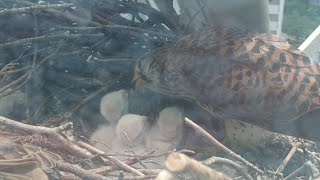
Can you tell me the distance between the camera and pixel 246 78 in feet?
7.41

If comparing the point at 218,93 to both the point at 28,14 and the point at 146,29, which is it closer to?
the point at 146,29

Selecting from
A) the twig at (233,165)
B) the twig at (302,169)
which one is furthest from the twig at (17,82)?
the twig at (302,169)

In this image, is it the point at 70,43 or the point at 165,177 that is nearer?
the point at 165,177

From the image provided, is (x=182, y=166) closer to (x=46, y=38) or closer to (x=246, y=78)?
(x=246, y=78)

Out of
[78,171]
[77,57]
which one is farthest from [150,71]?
[78,171]

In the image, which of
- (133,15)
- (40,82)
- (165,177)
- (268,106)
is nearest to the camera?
(165,177)

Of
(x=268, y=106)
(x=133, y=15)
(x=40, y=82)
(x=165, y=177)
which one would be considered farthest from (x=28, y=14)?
(x=165, y=177)

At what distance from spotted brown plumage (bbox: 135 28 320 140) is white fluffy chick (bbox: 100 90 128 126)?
141mm

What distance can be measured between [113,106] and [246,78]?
0.64m

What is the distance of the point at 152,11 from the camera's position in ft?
8.52

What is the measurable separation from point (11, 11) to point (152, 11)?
27.5 inches

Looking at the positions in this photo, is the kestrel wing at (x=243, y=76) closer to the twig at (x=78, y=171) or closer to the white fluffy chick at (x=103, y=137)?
the white fluffy chick at (x=103, y=137)

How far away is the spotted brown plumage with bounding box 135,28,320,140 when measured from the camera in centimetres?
220

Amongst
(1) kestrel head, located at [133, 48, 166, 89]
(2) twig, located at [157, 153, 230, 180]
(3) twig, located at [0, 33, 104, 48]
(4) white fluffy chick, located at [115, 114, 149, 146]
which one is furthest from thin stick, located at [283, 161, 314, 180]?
(3) twig, located at [0, 33, 104, 48]
